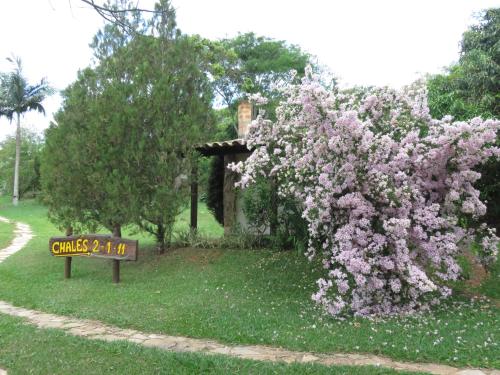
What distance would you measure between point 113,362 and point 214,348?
1060 mm

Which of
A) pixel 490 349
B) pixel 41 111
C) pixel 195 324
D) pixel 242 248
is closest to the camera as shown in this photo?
pixel 490 349

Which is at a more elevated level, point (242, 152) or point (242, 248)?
point (242, 152)

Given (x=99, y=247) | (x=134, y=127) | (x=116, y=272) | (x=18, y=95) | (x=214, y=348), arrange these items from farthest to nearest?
(x=18, y=95), (x=134, y=127), (x=116, y=272), (x=99, y=247), (x=214, y=348)

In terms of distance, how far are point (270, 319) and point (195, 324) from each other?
95 centimetres

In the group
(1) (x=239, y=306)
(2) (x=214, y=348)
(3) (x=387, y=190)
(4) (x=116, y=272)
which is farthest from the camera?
(4) (x=116, y=272)

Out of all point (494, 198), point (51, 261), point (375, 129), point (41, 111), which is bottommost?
point (51, 261)

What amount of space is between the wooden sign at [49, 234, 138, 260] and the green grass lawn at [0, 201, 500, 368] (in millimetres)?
553

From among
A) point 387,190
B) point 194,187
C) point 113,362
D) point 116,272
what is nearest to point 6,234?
point 194,187

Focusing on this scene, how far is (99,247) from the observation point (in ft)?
26.5

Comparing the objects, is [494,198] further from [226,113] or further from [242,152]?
[226,113]

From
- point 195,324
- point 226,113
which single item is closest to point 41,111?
point 226,113

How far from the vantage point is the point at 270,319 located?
5.58 m

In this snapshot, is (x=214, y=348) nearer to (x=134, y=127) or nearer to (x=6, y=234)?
(x=134, y=127)

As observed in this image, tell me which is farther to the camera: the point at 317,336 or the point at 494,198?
the point at 494,198
